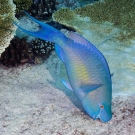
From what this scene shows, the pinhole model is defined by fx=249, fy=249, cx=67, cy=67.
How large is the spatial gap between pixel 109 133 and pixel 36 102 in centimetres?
115

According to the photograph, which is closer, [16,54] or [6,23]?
[6,23]

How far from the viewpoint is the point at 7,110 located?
134 inches

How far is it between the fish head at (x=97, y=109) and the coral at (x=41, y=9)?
3.54 m

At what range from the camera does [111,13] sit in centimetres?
612

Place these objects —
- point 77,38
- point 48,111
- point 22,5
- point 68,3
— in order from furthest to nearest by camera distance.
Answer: point 68,3, point 22,5, point 48,111, point 77,38

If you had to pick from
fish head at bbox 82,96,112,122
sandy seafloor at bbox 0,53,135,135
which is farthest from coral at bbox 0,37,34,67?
fish head at bbox 82,96,112,122

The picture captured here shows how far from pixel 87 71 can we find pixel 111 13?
3.43 metres

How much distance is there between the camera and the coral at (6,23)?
4289 millimetres

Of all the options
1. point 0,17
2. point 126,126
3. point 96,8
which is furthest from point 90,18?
point 126,126

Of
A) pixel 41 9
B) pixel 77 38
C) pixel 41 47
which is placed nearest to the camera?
pixel 77 38

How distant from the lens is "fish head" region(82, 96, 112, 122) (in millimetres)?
2904

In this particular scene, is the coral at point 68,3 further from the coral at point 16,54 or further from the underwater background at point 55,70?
the coral at point 16,54

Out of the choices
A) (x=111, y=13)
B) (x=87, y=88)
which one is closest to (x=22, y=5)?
(x=111, y=13)

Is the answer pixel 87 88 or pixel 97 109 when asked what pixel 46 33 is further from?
pixel 97 109
